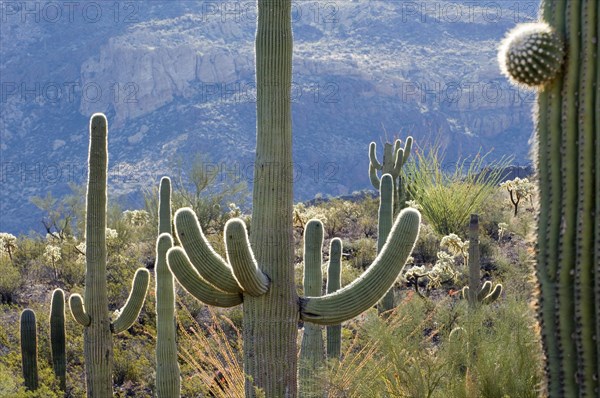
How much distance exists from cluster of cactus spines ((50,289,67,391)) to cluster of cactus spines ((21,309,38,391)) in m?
0.25

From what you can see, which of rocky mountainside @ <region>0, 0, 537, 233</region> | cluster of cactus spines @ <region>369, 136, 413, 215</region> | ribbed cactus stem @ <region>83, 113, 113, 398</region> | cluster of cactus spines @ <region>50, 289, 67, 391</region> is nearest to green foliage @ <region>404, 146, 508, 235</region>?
cluster of cactus spines @ <region>369, 136, 413, 215</region>

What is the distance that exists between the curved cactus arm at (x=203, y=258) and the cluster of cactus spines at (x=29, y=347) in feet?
13.2

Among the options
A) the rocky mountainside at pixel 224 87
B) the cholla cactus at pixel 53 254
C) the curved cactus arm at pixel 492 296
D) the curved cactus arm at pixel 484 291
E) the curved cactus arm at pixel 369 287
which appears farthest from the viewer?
the rocky mountainside at pixel 224 87

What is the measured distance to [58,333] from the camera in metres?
9.71

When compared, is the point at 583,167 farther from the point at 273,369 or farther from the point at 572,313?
the point at 273,369

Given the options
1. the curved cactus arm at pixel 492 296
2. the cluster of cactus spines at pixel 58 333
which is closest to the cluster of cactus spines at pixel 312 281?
the curved cactus arm at pixel 492 296

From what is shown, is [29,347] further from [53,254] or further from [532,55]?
[53,254]

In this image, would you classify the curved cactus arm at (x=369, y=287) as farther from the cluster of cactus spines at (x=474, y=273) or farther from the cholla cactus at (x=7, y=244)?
the cholla cactus at (x=7, y=244)

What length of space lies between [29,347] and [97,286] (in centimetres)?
139

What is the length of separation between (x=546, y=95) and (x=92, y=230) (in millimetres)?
5192

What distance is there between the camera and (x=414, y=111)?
71750 millimetres

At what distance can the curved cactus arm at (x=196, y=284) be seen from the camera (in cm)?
612

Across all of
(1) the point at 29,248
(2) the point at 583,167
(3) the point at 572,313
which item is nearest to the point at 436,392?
(3) the point at 572,313

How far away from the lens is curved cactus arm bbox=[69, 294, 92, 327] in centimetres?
848
